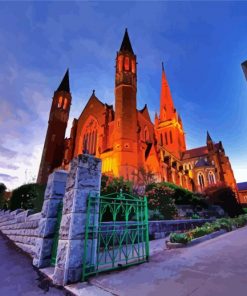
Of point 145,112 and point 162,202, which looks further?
point 145,112

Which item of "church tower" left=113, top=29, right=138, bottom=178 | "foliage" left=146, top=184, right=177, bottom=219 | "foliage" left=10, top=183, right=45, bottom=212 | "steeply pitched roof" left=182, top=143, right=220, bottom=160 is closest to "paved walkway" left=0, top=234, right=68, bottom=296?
"foliage" left=146, top=184, right=177, bottom=219

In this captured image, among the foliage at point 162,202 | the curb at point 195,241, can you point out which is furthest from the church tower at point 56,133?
the curb at point 195,241

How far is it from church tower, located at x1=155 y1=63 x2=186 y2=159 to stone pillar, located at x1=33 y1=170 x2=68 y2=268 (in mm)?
53783

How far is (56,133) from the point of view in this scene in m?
41.0

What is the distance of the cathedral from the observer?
28609 millimetres

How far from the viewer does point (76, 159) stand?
435 cm

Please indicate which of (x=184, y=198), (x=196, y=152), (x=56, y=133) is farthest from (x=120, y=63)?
(x=196, y=152)

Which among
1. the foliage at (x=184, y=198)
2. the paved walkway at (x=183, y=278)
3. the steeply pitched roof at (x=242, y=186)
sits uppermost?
the steeply pitched roof at (x=242, y=186)

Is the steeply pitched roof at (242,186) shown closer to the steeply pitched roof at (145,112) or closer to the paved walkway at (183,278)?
the steeply pitched roof at (145,112)

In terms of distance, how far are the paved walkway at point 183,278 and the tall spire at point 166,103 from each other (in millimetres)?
59861

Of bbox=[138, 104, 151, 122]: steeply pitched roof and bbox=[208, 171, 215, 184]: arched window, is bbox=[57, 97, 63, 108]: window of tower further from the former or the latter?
bbox=[208, 171, 215, 184]: arched window

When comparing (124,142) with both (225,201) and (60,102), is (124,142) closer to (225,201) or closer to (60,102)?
(225,201)

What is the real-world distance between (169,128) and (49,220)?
58.6 meters

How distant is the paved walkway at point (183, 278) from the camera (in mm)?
2740
